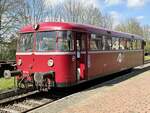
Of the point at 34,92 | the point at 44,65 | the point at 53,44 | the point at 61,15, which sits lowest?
the point at 34,92

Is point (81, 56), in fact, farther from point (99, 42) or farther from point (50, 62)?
point (99, 42)

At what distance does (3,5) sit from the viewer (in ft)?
125

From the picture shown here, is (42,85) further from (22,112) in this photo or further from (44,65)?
(22,112)

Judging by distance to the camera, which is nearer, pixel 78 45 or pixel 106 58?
pixel 78 45

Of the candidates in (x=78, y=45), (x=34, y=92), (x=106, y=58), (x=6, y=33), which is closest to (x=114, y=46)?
(x=106, y=58)

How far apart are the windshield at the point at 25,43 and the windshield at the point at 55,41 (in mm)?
456

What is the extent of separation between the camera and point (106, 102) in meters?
10.8

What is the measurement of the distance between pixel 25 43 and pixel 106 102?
4898 millimetres

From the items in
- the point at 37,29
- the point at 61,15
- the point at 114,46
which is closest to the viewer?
the point at 37,29

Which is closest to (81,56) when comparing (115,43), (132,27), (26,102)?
(26,102)

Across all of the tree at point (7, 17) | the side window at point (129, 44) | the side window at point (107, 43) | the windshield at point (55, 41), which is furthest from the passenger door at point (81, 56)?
the tree at point (7, 17)

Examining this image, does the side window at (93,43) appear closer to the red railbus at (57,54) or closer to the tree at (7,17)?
the red railbus at (57,54)

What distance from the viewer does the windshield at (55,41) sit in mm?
13031

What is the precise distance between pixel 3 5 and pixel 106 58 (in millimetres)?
23735
